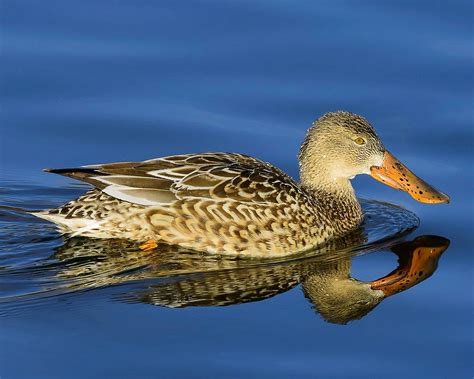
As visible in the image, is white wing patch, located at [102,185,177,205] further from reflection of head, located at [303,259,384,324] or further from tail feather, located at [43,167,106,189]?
reflection of head, located at [303,259,384,324]

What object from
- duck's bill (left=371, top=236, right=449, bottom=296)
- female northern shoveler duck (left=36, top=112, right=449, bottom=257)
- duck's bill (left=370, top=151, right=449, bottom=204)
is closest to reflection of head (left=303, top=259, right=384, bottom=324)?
duck's bill (left=371, top=236, right=449, bottom=296)

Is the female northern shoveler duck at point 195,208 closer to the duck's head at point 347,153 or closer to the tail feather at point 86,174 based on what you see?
the tail feather at point 86,174

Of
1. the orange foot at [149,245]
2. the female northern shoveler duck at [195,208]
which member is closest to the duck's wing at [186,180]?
the female northern shoveler duck at [195,208]

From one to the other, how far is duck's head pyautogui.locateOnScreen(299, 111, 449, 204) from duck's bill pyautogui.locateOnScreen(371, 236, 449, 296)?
60 cm

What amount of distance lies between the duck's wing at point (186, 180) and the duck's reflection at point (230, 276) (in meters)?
0.49

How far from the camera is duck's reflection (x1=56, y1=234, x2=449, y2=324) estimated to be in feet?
34.7

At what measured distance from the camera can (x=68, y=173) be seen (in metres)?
11.2

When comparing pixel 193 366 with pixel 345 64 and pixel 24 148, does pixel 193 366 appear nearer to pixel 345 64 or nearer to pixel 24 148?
pixel 24 148

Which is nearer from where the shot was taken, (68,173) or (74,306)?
(74,306)

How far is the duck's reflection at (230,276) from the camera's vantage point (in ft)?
34.7

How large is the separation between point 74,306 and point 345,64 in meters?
5.69

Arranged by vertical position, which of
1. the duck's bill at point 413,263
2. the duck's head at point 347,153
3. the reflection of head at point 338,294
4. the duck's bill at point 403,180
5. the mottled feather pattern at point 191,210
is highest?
the duck's head at point 347,153

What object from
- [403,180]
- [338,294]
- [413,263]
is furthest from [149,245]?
[403,180]

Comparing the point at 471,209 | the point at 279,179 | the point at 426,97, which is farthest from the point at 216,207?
the point at 426,97
